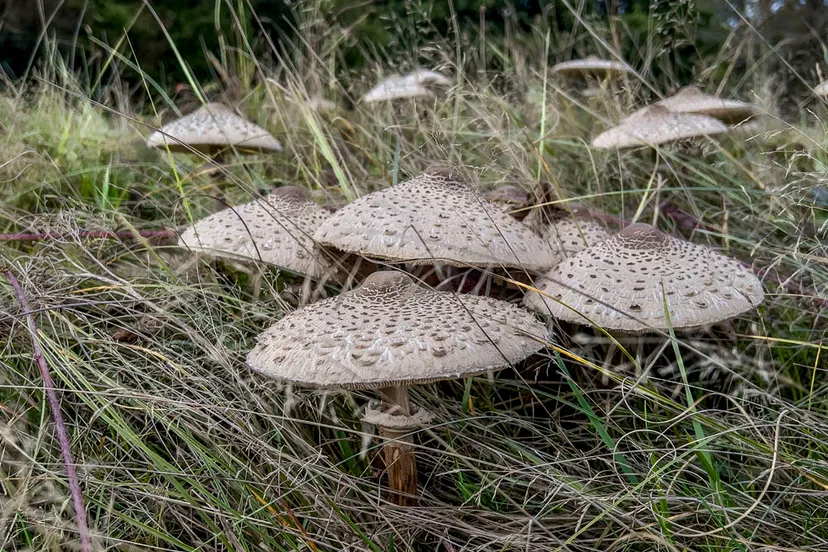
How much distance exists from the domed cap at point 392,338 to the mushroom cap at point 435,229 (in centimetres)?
14

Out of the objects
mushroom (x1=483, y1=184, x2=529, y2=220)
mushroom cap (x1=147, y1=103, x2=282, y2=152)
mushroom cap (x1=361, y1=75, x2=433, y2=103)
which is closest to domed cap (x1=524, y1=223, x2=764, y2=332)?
mushroom (x1=483, y1=184, x2=529, y2=220)

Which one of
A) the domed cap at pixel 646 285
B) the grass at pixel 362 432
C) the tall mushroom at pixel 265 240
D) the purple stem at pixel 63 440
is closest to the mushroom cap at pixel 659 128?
the grass at pixel 362 432

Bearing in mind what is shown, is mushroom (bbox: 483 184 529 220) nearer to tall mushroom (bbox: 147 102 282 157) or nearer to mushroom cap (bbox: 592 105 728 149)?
mushroom cap (bbox: 592 105 728 149)

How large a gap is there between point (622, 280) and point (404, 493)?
0.91 m

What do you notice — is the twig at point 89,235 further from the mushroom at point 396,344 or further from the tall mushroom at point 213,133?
the mushroom at point 396,344

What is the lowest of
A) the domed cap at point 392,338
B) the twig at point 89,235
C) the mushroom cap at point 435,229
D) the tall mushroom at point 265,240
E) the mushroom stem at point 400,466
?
the mushroom stem at point 400,466

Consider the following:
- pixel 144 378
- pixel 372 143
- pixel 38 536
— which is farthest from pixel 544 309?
pixel 372 143

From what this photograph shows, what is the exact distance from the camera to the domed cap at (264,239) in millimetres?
2320

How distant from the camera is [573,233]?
2.53 m

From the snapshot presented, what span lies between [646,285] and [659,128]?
1.64m

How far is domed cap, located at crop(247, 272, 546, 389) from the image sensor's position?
61.1 inches

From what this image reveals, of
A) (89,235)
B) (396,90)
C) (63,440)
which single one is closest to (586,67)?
(396,90)

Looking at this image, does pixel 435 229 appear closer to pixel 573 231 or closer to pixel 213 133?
pixel 573 231

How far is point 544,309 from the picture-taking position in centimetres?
207
